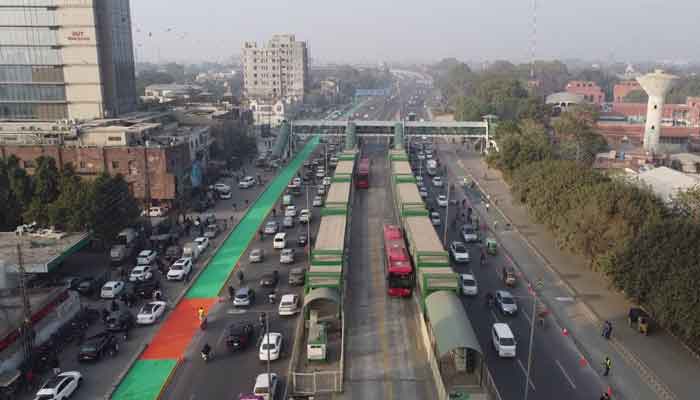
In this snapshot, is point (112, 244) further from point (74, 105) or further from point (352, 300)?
point (74, 105)

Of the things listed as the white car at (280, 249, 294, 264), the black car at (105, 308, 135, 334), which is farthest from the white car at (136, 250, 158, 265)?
the white car at (280, 249, 294, 264)

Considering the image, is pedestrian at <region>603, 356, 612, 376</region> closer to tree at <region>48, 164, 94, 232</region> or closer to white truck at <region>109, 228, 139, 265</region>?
white truck at <region>109, 228, 139, 265</region>

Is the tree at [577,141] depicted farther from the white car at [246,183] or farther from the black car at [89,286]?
the black car at [89,286]

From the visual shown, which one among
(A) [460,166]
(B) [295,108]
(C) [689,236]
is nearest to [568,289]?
(C) [689,236]

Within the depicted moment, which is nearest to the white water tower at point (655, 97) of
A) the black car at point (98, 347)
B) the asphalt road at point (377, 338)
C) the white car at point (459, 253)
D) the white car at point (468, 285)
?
the white car at point (459, 253)

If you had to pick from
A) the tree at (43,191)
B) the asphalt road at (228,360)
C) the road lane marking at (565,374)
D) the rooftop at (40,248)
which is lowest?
the road lane marking at (565,374)
